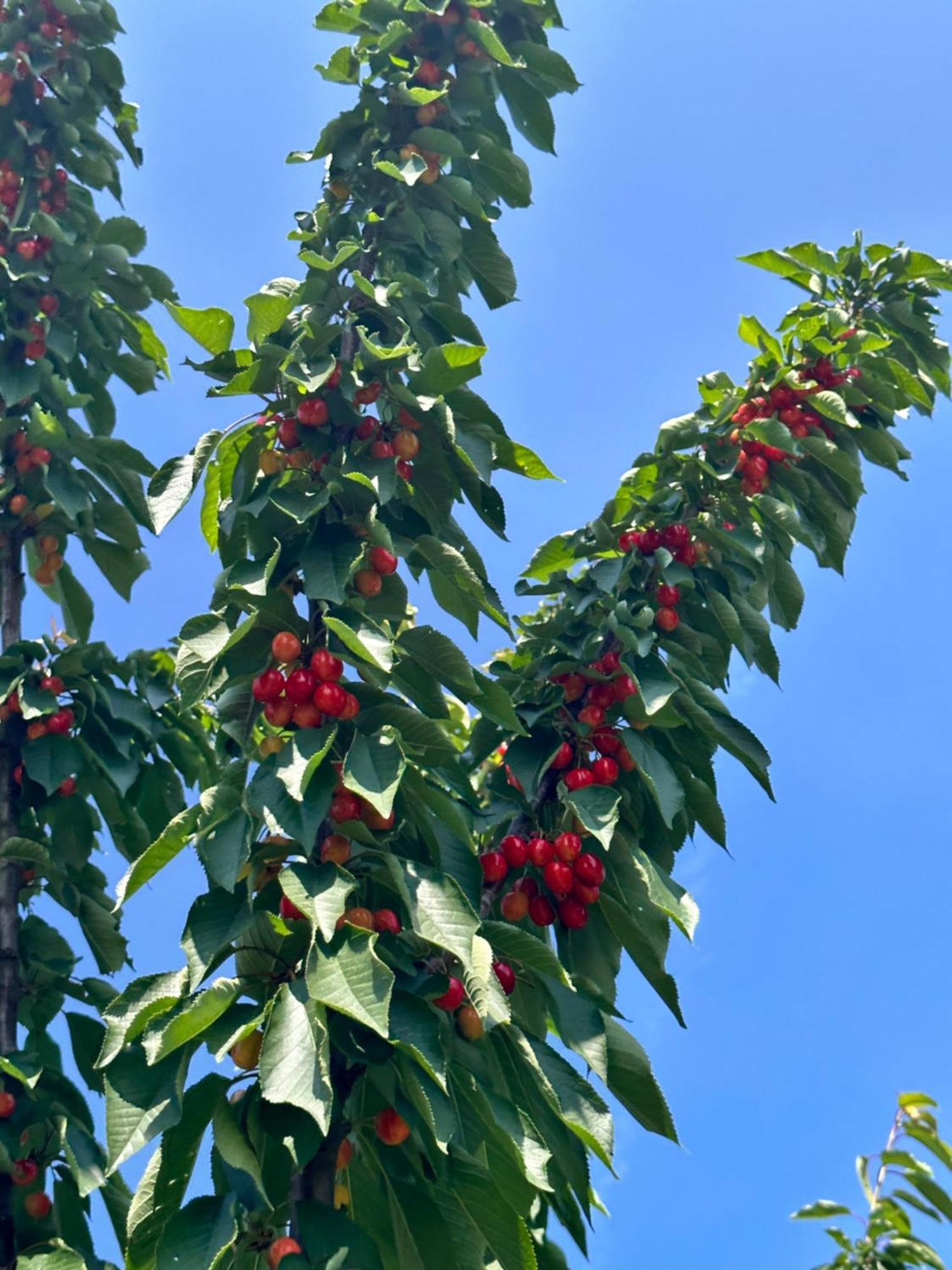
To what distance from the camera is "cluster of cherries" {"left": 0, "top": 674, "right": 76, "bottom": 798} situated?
4562 millimetres

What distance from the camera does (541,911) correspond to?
3.62 m

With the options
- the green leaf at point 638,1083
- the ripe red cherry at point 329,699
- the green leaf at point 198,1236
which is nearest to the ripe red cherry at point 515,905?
the green leaf at point 638,1083

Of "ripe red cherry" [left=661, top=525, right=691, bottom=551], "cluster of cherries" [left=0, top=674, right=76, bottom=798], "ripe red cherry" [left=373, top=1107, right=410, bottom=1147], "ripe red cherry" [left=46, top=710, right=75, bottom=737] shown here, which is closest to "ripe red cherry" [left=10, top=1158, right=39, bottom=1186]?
"cluster of cherries" [left=0, top=674, right=76, bottom=798]

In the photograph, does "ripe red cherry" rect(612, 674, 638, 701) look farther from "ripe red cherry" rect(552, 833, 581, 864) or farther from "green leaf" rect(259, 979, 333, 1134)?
"green leaf" rect(259, 979, 333, 1134)

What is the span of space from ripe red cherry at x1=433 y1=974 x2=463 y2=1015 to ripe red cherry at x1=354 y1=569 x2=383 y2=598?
3.13ft

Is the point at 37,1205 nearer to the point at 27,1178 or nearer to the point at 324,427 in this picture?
the point at 27,1178

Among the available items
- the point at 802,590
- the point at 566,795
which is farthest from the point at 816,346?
the point at 566,795

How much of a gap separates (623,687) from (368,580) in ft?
3.13

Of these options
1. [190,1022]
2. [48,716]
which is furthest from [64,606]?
→ [190,1022]

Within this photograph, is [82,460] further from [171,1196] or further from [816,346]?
[171,1196]

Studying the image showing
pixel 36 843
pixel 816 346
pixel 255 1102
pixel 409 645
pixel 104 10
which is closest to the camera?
pixel 255 1102

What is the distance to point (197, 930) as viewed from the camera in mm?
2795

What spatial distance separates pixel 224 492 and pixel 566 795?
124 cm

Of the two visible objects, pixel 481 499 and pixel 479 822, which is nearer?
pixel 479 822
